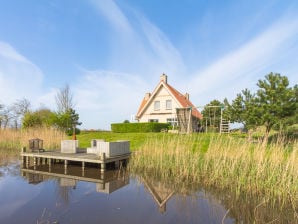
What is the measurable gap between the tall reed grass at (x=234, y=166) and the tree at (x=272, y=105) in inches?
155

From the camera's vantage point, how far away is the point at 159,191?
218 inches

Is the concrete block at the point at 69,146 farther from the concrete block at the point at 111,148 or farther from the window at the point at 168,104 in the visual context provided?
the window at the point at 168,104

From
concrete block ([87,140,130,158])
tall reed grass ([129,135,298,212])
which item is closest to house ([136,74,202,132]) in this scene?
concrete block ([87,140,130,158])

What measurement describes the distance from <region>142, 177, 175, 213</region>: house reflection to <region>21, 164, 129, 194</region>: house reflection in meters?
0.73

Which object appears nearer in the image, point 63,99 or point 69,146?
point 69,146

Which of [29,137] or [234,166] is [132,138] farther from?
[234,166]

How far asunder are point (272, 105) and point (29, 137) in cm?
1469

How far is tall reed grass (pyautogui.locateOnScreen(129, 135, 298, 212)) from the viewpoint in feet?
14.9

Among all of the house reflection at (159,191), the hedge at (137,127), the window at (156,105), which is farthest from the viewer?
the window at (156,105)

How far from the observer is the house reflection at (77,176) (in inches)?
242

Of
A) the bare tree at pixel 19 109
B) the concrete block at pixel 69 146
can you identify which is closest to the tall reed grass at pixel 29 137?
the concrete block at pixel 69 146

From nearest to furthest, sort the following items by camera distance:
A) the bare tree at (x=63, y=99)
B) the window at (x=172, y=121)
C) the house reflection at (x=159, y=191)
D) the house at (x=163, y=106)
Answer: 1. the house reflection at (x=159, y=191)
2. the window at (x=172, y=121)
3. the house at (x=163, y=106)
4. the bare tree at (x=63, y=99)

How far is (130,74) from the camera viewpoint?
47.1 feet

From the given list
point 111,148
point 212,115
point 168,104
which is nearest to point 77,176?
point 111,148
